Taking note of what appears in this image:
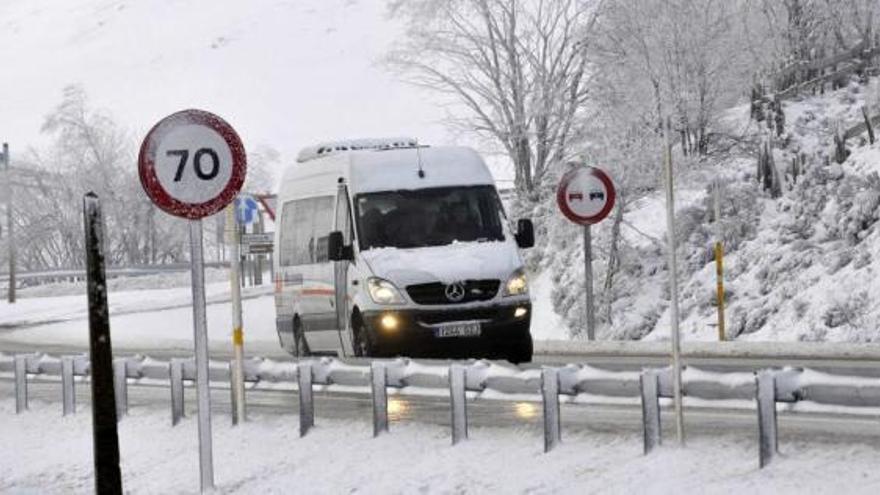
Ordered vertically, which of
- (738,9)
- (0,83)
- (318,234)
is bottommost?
(318,234)

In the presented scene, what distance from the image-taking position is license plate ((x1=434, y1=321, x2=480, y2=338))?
669 inches

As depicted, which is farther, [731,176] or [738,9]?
[738,9]

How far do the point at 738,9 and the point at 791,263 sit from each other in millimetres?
12203

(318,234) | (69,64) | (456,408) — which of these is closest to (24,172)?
(318,234)

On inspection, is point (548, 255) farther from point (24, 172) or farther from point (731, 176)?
point (24, 172)

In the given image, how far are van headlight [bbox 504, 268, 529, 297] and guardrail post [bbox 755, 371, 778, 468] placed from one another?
7.37 metres

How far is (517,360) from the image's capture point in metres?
17.6

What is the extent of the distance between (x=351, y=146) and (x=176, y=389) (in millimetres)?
5334

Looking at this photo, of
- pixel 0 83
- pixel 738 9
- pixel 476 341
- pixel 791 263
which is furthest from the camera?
pixel 0 83

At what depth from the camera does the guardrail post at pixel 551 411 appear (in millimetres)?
11570

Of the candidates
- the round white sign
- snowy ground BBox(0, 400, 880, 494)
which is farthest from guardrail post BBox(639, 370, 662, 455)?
the round white sign

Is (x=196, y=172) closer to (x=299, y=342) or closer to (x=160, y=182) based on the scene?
(x=160, y=182)

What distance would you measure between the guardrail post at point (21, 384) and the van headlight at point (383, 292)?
4314 mm

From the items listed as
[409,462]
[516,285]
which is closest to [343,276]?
[516,285]
